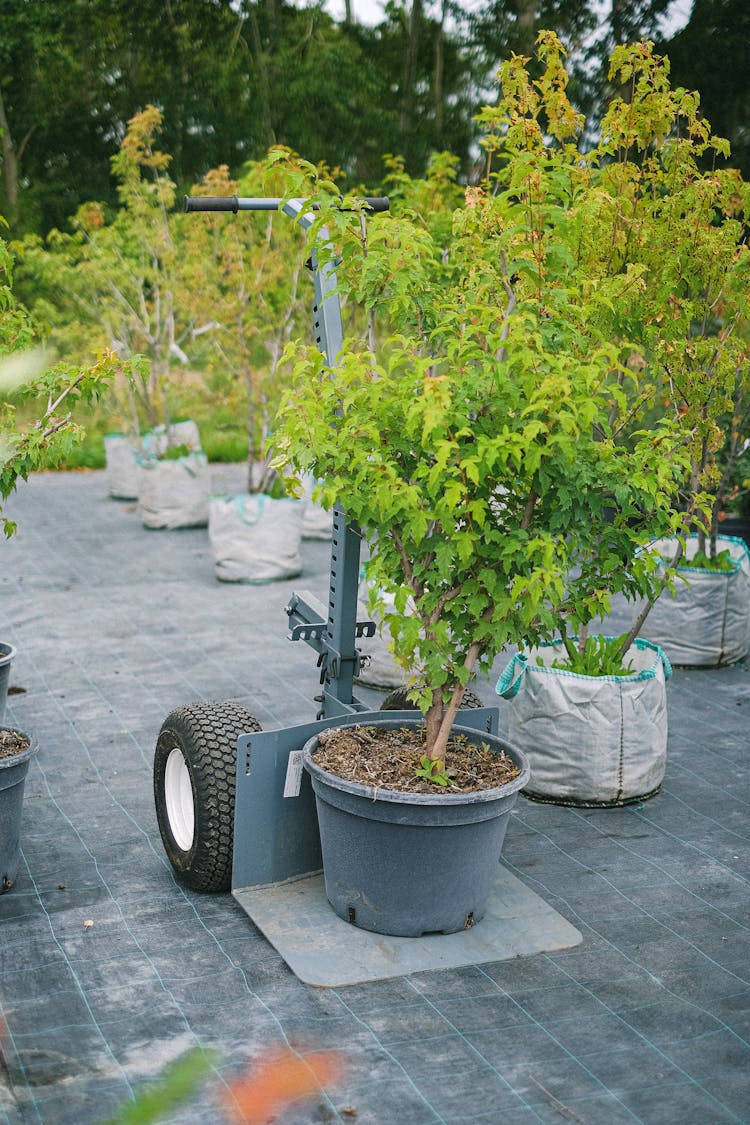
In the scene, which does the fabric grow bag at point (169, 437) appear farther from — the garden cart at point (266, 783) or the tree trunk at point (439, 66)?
the tree trunk at point (439, 66)

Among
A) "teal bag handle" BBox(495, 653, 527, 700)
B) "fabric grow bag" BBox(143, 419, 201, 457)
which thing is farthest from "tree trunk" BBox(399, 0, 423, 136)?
"teal bag handle" BBox(495, 653, 527, 700)

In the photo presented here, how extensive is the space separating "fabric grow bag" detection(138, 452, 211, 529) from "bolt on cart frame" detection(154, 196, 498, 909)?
22.4 ft

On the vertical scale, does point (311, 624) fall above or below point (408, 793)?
above

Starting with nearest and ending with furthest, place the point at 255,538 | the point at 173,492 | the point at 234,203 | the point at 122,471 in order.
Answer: the point at 234,203, the point at 255,538, the point at 173,492, the point at 122,471

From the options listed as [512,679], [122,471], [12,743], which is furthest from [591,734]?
[122,471]

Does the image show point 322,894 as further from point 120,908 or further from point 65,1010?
point 65,1010

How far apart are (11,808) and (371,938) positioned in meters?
1.23

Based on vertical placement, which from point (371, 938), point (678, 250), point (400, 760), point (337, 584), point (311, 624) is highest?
point (678, 250)

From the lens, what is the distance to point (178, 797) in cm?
434

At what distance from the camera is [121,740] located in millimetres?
5660

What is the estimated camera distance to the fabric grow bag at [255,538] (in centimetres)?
905

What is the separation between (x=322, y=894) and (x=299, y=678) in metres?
2.75

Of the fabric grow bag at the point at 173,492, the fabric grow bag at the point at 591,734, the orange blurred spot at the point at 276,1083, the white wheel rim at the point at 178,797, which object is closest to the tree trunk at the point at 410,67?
the fabric grow bag at the point at 173,492

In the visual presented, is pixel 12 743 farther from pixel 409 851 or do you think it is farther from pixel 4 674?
pixel 409 851
